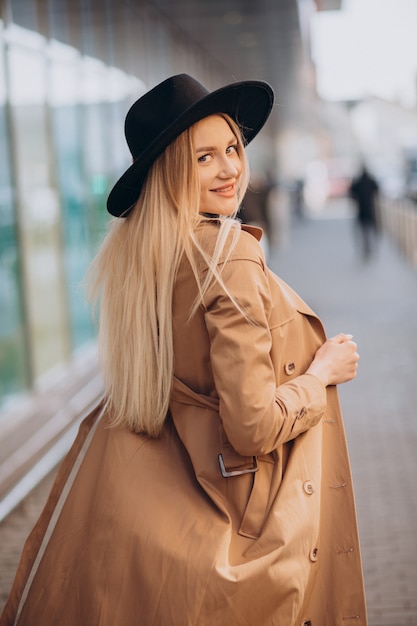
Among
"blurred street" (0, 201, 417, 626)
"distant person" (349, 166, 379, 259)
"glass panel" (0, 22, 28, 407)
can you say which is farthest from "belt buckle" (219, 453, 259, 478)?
"distant person" (349, 166, 379, 259)

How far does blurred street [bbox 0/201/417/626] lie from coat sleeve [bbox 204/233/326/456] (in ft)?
6.67

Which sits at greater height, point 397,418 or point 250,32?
Result: point 250,32

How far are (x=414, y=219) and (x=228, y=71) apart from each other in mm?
6749

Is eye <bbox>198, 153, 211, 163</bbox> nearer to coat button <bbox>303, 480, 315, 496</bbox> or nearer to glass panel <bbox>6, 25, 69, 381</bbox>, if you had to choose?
coat button <bbox>303, 480, 315, 496</bbox>

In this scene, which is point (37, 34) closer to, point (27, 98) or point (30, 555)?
point (27, 98)

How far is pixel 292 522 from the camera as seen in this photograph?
6.89ft

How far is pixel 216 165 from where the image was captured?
2271 millimetres

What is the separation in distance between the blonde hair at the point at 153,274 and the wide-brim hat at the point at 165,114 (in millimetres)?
38

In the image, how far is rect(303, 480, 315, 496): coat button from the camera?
85.0 inches

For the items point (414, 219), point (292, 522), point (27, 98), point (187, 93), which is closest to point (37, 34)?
point (27, 98)

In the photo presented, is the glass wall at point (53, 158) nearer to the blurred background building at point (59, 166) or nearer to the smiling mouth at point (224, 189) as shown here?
the blurred background building at point (59, 166)

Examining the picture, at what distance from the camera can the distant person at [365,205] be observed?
65.1 feet

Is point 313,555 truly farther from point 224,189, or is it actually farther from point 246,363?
point 224,189

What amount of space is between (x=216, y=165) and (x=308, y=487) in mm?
793
